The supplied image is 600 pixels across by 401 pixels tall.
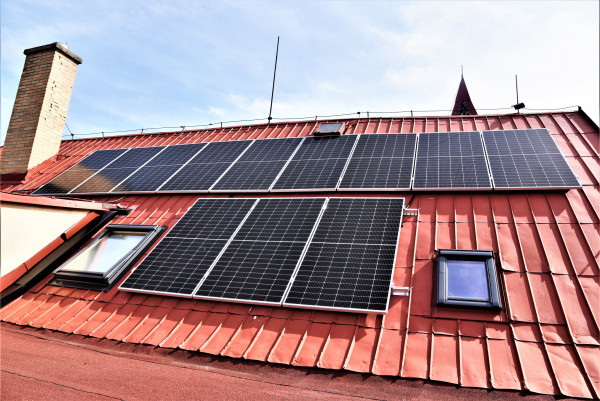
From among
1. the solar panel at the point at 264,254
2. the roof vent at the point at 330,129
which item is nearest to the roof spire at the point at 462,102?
the roof vent at the point at 330,129

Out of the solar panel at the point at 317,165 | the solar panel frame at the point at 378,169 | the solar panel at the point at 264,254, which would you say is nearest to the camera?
the solar panel at the point at 264,254

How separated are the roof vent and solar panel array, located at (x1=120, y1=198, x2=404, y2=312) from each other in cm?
426

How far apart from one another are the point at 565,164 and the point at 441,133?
11.4ft

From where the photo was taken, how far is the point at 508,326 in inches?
221

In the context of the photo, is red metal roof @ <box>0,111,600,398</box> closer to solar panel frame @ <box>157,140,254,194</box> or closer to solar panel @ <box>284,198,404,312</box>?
solar panel @ <box>284,198,404,312</box>

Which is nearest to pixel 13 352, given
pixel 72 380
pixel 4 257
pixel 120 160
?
pixel 72 380

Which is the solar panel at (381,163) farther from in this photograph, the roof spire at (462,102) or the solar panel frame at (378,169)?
the roof spire at (462,102)

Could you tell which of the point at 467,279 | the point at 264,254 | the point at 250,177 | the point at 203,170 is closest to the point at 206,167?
the point at 203,170

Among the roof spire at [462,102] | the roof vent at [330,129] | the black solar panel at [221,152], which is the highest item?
the roof spire at [462,102]

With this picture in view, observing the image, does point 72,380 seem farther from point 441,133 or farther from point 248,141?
point 441,133

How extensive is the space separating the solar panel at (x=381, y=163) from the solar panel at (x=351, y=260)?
3.37 ft

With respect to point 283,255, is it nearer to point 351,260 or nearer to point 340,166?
point 351,260

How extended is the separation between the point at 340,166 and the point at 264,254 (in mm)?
Answer: 4093

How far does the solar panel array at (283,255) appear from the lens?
21.6ft
